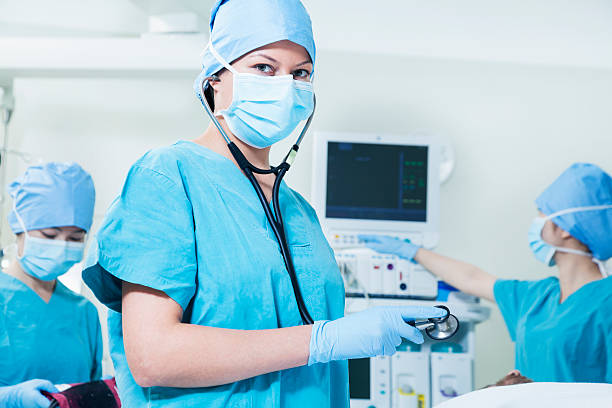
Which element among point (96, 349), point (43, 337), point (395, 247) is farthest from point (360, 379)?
point (43, 337)

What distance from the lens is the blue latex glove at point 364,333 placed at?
2.62 feet

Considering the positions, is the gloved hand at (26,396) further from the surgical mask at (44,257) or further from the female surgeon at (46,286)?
the surgical mask at (44,257)

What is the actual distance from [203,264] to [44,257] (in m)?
1.28

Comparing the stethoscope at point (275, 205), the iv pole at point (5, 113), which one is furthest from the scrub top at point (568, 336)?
the iv pole at point (5, 113)

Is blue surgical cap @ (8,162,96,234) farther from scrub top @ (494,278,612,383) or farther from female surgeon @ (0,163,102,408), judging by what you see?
scrub top @ (494,278,612,383)

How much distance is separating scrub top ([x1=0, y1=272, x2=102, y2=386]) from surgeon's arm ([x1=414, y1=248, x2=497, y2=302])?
122 centimetres

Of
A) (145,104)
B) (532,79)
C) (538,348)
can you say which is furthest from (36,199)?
(532,79)

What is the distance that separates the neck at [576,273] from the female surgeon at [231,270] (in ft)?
4.09

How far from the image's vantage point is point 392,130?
292 centimetres

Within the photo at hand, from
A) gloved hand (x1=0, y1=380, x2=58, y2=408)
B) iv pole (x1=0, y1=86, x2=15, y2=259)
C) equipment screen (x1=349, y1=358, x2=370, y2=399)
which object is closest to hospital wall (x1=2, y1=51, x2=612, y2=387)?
iv pole (x1=0, y1=86, x2=15, y2=259)

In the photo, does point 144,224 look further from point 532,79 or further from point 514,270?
point 532,79

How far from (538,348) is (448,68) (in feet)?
5.22

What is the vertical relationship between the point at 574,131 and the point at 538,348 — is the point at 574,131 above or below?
above

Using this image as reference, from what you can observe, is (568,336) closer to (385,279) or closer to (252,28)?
(385,279)
